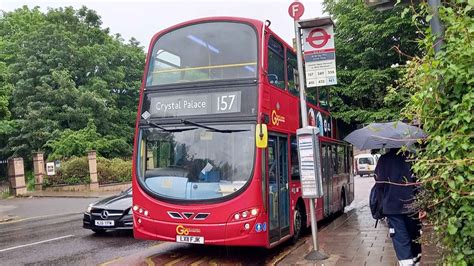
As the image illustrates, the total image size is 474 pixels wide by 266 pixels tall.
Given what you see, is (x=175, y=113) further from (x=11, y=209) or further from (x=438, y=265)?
(x=11, y=209)

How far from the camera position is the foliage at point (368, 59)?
12.1m

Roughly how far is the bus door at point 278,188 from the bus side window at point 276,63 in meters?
1.10

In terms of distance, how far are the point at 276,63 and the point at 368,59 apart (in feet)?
14.9

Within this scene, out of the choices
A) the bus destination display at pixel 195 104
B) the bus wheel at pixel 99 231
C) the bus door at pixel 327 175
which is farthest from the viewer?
the bus door at pixel 327 175

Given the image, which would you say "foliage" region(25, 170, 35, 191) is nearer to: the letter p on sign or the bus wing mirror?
the bus wing mirror

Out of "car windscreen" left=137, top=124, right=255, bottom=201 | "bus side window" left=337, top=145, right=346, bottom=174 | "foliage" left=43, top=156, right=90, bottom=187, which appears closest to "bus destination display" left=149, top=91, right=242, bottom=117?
"car windscreen" left=137, top=124, right=255, bottom=201

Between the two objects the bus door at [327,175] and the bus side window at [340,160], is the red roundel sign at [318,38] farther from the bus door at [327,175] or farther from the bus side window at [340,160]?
the bus side window at [340,160]

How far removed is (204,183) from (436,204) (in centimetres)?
479

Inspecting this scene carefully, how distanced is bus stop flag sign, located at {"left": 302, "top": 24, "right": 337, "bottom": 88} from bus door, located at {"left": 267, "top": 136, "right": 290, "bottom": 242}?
1379mm

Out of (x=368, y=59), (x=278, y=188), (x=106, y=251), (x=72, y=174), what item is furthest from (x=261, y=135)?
(x=72, y=174)

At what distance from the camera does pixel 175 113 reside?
8.48 metres

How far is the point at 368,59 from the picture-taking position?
12.8m

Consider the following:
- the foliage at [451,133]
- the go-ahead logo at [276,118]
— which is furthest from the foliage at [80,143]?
the foliage at [451,133]

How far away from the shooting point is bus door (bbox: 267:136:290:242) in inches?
333
